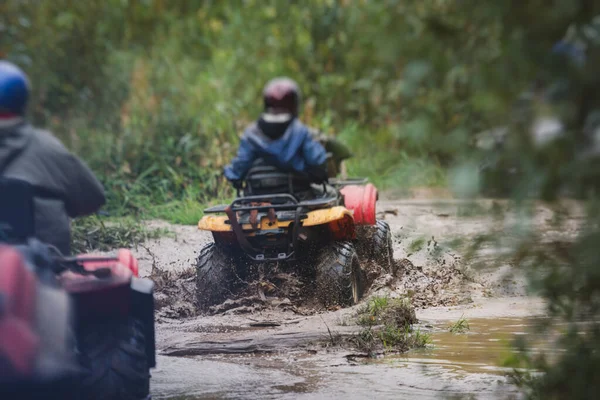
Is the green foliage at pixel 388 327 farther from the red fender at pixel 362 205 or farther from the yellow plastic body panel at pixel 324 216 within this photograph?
the red fender at pixel 362 205

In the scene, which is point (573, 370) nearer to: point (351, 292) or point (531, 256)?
point (531, 256)

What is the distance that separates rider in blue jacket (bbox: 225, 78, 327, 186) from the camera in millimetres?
7988

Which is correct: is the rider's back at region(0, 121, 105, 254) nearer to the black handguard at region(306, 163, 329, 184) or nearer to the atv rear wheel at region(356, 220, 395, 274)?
the black handguard at region(306, 163, 329, 184)

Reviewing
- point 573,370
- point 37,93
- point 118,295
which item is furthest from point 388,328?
point 37,93

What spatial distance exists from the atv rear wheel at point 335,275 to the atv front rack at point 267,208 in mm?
262

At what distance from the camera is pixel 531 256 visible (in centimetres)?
370

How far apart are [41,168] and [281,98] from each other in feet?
12.4

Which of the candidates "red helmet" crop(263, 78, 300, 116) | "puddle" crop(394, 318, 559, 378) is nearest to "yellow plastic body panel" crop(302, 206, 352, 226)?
"red helmet" crop(263, 78, 300, 116)

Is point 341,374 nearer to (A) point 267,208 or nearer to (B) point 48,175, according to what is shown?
(A) point 267,208

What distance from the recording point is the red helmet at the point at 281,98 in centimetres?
814

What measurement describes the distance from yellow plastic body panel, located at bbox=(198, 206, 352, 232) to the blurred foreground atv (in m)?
2.91

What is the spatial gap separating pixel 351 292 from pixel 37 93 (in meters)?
9.32

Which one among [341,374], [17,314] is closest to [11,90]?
[17,314]

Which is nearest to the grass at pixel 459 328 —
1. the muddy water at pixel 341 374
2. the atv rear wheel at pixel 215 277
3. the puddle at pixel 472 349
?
the puddle at pixel 472 349
